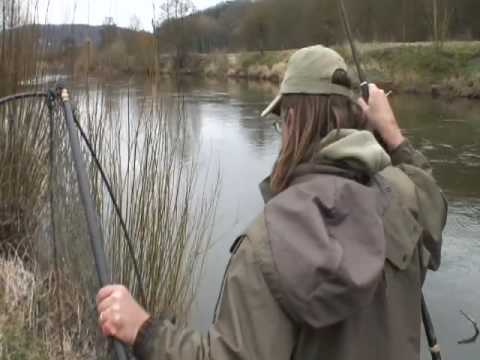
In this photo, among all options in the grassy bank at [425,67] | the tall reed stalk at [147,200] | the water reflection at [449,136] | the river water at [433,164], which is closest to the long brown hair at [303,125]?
the tall reed stalk at [147,200]

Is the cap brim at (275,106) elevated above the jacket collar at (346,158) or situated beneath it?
elevated above

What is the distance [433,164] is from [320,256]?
9664 millimetres

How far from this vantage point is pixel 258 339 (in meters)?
1.15

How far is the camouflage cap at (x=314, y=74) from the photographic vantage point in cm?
139

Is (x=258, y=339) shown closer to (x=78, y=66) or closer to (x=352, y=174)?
(x=352, y=174)

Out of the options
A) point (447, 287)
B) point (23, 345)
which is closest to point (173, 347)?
point (23, 345)

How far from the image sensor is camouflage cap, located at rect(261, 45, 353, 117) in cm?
139

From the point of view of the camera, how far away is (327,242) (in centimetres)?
116

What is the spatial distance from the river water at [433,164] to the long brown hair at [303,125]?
2144 mm

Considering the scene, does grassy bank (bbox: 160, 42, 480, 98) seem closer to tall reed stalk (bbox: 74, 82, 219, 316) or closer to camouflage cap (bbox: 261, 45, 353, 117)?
tall reed stalk (bbox: 74, 82, 219, 316)

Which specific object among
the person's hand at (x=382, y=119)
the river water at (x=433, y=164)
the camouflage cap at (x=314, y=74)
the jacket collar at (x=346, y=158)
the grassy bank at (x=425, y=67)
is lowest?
the river water at (x=433, y=164)

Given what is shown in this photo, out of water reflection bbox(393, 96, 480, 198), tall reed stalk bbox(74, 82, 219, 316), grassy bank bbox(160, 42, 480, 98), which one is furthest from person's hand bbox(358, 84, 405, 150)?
grassy bank bbox(160, 42, 480, 98)

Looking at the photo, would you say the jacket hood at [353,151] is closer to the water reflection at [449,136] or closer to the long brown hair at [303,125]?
the long brown hair at [303,125]

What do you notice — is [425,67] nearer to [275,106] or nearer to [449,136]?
[449,136]
